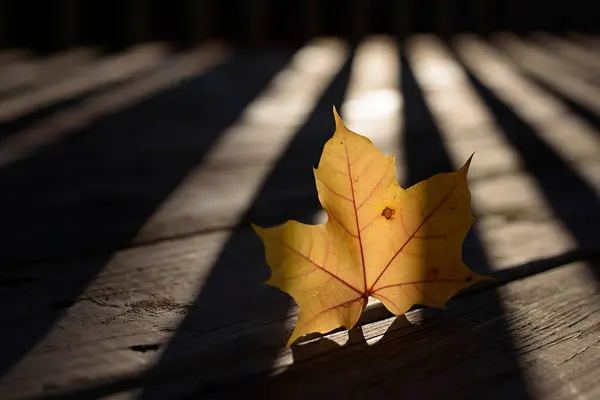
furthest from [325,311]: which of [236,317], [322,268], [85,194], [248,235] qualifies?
[85,194]

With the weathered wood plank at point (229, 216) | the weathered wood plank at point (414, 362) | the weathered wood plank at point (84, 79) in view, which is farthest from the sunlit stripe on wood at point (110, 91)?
the weathered wood plank at point (414, 362)

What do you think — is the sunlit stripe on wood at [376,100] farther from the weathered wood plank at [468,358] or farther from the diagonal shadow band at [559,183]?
the weathered wood plank at [468,358]

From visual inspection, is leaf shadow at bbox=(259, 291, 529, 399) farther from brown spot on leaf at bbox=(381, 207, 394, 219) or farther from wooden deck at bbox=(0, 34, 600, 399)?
brown spot on leaf at bbox=(381, 207, 394, 219)

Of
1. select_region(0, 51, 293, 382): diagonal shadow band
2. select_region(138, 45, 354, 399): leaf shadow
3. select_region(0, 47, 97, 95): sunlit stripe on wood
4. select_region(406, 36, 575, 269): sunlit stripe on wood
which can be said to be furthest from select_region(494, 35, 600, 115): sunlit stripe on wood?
select_region(0, 47, 97, 95): sunlit stripe on wood

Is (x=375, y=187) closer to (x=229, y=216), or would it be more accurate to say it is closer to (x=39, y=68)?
(x=229, y=216)

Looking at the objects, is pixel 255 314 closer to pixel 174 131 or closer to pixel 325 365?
pixel 325 365

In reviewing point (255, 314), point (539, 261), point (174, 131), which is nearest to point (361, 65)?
point (174, 131)

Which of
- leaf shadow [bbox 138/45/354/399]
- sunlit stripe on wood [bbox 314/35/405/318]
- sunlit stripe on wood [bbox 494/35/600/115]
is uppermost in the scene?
leaf shadow [bbox 138/45/354/399]
